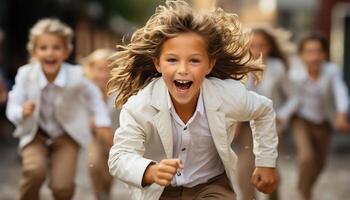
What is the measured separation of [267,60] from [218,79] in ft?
13.4

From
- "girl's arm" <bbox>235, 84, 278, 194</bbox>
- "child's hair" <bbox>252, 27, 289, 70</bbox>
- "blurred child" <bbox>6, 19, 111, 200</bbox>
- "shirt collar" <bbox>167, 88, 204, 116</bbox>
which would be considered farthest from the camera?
"child's hair" <bbox>252, 27, 289, 70</bbox>

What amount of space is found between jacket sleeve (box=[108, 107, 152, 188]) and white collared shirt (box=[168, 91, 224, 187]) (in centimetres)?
22

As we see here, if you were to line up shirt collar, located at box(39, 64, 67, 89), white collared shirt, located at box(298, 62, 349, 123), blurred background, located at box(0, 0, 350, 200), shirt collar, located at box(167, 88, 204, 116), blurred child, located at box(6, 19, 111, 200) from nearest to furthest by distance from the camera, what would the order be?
shirt collar, located at box(167, 88, 204, 116) → blurred child, located at box(6, 19, 111, 200) → shirt collar, located at box(39, 64, 67, 89) → white collared shirt, located at box(298, 62, 349, 123) → blurred background, located at box(0, 0, 350, 200)

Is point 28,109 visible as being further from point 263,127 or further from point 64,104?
point 263,127

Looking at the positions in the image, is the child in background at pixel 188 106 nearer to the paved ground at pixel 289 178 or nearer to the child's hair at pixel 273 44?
the child's hair at pixel 273 44

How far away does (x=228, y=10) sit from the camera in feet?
52.6

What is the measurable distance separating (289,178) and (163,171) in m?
9.38

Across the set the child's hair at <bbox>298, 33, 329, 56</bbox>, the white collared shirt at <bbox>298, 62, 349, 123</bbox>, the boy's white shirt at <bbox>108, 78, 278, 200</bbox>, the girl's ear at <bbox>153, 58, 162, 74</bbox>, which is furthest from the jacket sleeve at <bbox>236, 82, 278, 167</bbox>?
the child's hair at <bbox>298, 33, 329, 56</bbox>

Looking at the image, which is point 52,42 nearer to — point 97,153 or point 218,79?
point 97,153

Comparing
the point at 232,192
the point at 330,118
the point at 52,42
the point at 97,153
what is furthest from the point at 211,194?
the point at 330,118

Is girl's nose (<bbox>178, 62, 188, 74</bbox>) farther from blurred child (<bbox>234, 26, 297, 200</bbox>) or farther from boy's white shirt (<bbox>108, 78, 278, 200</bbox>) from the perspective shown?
blurred child (<bbox>234, 26, 297, 200</bbox>)

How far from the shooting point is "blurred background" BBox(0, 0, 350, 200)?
42.5ft

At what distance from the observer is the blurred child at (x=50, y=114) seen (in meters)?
7.21

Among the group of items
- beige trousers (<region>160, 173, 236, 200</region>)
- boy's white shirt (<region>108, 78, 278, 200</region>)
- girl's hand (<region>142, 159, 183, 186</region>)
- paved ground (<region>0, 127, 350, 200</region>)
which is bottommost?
paved ground (<region>0, 127, 350, 200</region>)
